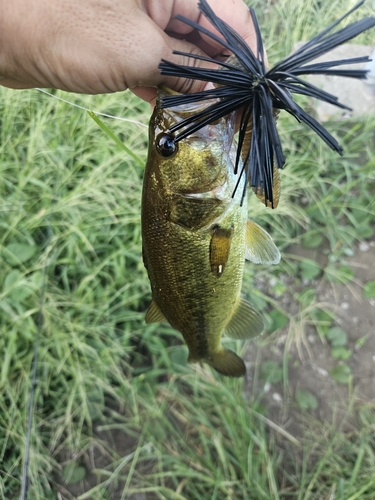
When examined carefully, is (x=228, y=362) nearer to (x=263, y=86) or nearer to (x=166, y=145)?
(x=166, y=145)

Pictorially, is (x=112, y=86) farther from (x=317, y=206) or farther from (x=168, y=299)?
(x=317, y=206)

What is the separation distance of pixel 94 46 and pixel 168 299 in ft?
2.43

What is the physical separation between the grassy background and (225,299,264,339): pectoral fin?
79 cm

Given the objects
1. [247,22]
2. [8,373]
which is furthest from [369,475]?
[247,22]

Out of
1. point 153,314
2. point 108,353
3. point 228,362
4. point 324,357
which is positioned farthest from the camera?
point 324,357

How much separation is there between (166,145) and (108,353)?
1447mm

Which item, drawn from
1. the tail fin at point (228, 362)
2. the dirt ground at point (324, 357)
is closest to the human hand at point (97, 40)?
the tail fin at point (228, 362)

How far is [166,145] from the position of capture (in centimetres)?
99

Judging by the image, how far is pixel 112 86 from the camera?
116 centimetres

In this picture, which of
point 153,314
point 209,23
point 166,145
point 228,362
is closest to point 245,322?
point 228,362

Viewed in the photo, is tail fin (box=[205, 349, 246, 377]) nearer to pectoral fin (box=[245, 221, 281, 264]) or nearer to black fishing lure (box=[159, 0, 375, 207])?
pectoral fin (box=[245, 221, 281, 264])

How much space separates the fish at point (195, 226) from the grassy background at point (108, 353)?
38.5 inches

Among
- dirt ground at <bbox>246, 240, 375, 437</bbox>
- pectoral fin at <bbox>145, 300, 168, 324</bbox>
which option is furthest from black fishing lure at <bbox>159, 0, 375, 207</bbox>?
dirt ground at <bbox>246, 240, 375, 437</bbox>

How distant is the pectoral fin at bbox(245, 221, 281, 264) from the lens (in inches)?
44.6
